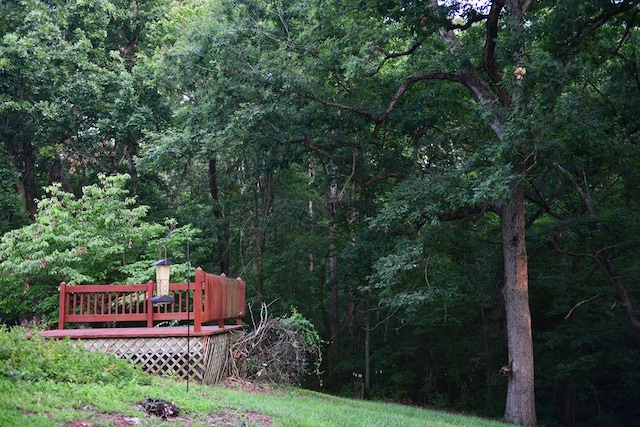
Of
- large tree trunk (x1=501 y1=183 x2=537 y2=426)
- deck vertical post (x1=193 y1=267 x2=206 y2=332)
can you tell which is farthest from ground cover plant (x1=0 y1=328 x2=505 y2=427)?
large tree trunk (x1=501 y1=183 x2=537 y2=426)

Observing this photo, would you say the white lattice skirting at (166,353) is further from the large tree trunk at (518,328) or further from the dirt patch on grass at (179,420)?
the large tree trunk at (518,328)

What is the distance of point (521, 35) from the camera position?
11023 mm

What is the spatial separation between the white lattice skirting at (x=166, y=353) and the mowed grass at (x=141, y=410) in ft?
2.74

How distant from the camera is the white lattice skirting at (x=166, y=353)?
373 inches

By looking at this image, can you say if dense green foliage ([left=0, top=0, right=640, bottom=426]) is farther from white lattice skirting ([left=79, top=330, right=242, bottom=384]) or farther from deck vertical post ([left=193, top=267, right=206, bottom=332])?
white lattice skirting ([left=79, top=330, right=242, bottom=384])

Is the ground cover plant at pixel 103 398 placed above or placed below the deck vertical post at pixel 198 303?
below

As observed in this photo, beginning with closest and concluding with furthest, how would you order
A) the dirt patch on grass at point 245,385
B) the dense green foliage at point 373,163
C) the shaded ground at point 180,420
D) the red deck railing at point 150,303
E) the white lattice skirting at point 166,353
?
the shaded ground at point 180,420, the white lattice skirting at point 166,353, the red deck railing at point 150,303, the dirt patch on grass at point 245,385, the dense green foliage at point 373,163

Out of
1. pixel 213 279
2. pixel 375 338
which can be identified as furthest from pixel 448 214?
pixel 375 338

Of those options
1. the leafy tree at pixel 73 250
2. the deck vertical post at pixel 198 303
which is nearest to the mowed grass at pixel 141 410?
the deck vertical post at pixel 198 303

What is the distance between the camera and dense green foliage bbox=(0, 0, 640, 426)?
12055 mm

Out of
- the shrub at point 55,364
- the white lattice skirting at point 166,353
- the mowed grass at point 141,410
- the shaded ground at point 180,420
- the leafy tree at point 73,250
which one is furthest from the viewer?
the leafy tree at point 73,250

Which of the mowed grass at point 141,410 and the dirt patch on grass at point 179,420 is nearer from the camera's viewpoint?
the mowed grass at point 141,410

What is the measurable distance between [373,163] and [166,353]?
31.6 ft

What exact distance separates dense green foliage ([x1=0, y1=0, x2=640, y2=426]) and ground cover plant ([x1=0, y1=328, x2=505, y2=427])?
4.76 m
